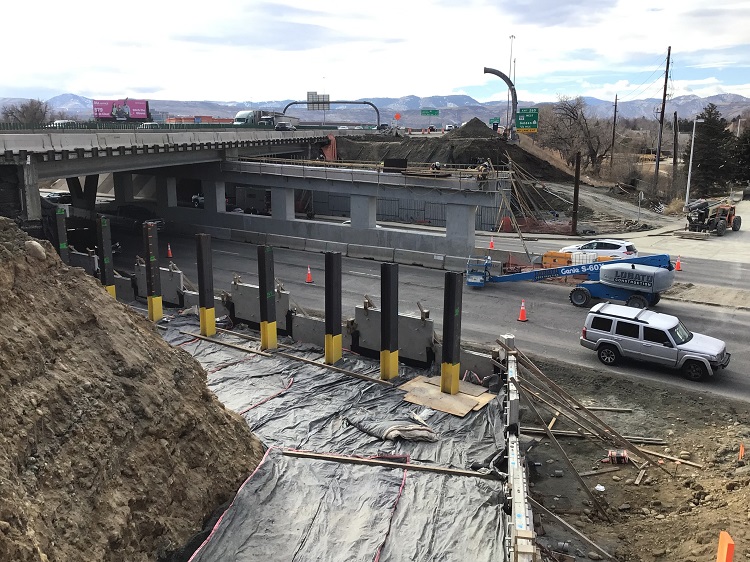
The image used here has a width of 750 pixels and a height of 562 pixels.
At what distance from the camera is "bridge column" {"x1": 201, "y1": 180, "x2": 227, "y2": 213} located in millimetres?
38531

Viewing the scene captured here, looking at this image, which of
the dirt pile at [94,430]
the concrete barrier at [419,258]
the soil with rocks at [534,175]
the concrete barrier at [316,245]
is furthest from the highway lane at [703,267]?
the dirt pile at [94,430]

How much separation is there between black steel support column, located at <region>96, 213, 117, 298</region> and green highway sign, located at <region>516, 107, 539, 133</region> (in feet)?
137

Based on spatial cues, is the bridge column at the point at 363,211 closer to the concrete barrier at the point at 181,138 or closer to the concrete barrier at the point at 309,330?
the concrete barrier at the point at 181,138

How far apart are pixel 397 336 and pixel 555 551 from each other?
5871 mm

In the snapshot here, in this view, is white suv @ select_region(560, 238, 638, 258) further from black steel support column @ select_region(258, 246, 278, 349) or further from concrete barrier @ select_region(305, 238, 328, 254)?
black steel support column @ select_region(258, 246, 278, 349)

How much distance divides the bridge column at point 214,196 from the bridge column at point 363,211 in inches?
394

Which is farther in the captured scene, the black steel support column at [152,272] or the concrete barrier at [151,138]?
the concrete barrier at [151,138]

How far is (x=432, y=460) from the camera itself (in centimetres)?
1066

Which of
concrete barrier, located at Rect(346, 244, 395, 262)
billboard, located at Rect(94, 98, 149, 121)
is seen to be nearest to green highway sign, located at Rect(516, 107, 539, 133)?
concrete barrier, located at Rect(346, 244, 395, 262)

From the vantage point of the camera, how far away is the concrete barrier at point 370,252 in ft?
103

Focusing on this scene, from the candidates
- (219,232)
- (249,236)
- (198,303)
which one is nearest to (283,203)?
(249,236)

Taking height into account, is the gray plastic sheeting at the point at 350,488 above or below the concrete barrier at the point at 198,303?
below

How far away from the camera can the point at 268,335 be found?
15789 millimetres

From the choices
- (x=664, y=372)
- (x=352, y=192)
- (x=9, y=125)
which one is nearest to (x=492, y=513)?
(x=664, y=372)
